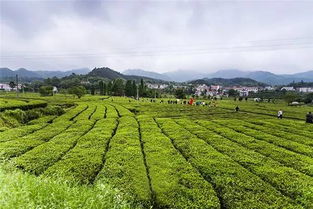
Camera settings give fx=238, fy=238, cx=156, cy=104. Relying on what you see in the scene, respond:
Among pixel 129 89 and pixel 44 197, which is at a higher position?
pixel 129 89

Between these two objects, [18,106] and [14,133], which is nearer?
[14,133]

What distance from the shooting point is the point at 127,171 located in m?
11.9

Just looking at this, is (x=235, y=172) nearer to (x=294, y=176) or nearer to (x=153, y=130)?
(x=294, y=176)

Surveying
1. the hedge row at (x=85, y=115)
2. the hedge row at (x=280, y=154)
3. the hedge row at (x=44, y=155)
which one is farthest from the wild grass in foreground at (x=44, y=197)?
the hedge row at (x=85, y=115)

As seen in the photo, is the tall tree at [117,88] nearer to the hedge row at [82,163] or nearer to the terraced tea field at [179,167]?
the terraced tea field at [179,167]

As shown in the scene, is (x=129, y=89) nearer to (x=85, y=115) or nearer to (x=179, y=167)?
(x=85, y=115)

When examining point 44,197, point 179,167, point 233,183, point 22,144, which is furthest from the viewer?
point 22,144

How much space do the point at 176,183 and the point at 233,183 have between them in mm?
2616

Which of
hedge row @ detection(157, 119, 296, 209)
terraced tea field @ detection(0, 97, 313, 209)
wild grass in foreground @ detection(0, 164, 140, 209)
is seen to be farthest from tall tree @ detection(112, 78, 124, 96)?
wild grass in foreground @ detection(0, 164, 140, 209)

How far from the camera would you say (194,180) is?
36.5 feet

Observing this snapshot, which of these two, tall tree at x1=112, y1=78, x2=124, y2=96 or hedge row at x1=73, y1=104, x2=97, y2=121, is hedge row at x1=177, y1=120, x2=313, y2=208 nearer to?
hedge row at x1=73, y1=104, x2=97, y2=121

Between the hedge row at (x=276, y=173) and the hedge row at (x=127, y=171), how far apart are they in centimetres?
590

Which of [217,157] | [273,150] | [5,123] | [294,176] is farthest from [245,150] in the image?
[5,123]

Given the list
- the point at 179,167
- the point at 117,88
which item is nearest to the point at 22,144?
the point at 179,167
